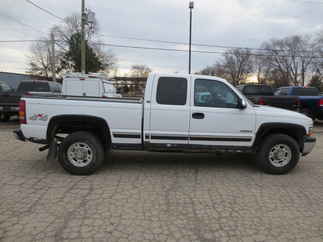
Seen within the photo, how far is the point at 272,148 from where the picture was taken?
14.6 ft

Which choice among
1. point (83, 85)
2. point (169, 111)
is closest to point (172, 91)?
point (169, 111)

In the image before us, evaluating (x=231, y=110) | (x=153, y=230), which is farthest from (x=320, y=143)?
(x=153, y=230)

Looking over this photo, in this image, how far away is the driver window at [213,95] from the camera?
4.29 meters

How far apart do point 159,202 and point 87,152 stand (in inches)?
70.1

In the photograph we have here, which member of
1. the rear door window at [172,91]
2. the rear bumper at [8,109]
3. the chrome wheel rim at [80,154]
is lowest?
the chrome wheel rim at [80,154]

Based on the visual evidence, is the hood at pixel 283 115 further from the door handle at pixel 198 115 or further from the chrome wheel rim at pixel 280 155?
the door handle at pixel 198 115

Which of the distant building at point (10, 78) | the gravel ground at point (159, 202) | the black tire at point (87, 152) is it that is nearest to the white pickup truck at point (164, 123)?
the black tire at point (87, 152)

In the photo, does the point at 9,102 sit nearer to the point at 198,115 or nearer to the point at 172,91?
the point at 172,91

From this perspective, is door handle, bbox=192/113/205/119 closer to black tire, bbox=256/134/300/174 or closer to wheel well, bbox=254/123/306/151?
wheel well, bbox=254/123/306/151

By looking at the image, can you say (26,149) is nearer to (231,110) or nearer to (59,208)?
(59,208)

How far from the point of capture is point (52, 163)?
194 inches

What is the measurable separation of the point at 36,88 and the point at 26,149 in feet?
17.2

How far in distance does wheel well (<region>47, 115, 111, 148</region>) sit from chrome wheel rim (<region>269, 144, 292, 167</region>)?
10.4 feet

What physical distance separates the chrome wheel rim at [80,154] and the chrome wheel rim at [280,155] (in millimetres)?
3488
